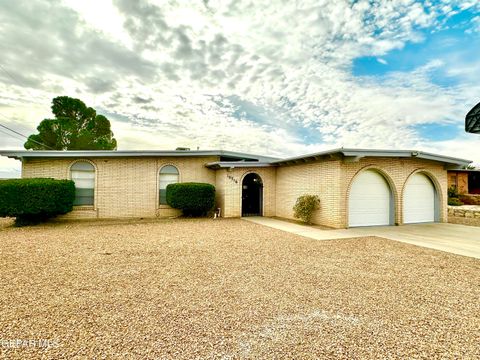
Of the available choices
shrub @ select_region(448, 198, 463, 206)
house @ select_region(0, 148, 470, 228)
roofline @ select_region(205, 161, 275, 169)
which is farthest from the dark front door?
shrub @ select_region(448, 198, 463, 206)

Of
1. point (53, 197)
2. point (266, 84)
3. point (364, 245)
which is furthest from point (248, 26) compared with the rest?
point (53, 197)

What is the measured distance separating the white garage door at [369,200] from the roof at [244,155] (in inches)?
47.8

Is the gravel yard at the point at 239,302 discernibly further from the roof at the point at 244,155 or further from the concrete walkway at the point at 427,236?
the roof at the point at 244,155

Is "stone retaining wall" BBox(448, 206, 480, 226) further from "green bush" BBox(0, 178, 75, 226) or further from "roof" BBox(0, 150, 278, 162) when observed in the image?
"green bush" BBox(0, 178, 75, 226)

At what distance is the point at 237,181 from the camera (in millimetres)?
13773

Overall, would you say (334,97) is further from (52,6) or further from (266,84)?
(52,6)

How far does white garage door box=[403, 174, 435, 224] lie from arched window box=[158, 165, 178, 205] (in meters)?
11.3

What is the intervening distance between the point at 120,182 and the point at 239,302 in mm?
11385

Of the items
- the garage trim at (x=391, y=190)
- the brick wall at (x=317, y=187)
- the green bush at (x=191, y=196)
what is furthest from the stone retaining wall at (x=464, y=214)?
the green bush at (x=191, y=196)

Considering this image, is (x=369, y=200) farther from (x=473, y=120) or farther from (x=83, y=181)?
(x=83, y=181)

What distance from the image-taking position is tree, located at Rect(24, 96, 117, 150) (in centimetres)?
2328

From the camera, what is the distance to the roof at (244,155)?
977cm

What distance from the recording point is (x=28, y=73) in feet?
42.1

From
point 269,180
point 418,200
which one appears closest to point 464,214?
point 418,200
